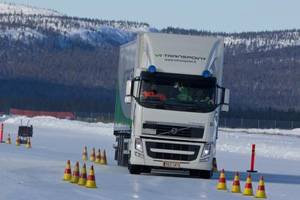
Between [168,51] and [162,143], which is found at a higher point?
[168,51]

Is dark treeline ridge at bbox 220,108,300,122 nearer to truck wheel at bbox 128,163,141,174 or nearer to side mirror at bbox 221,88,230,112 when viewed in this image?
truck wheel at bbox 128,163,141,174

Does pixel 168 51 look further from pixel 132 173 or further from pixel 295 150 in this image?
pixel 295 150

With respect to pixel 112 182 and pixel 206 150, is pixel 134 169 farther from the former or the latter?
pixel 112 182

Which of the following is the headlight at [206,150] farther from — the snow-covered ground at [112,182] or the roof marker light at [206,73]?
the roof marker light at [206,73]

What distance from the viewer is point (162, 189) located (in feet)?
74.6

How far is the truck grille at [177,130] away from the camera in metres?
26.1

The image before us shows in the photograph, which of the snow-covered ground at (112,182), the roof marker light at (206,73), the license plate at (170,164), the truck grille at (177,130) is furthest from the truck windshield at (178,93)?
the snow-covered ground at (112,182)

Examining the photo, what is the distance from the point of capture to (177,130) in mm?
26172

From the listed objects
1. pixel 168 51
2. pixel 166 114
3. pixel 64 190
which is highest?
pixel 168 51

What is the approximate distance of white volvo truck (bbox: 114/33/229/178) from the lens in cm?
2609

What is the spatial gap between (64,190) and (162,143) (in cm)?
601

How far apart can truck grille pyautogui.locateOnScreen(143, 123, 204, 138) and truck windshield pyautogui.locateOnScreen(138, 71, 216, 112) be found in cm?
50

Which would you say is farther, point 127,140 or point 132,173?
point 127,140

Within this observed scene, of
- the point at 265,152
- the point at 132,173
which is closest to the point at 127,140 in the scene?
the point at 132,173
